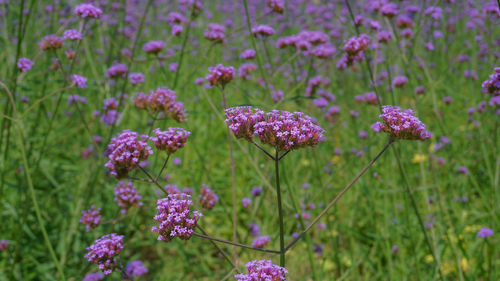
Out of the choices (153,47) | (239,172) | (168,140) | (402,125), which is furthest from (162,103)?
(239,172)

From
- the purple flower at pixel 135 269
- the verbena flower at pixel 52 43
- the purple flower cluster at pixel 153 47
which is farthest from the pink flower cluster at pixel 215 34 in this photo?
the purple flower at pixel 135 269

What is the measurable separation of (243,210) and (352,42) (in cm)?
197

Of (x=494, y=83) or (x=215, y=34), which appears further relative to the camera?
(x=215, y=34)

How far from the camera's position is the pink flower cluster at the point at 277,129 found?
40.9 inches

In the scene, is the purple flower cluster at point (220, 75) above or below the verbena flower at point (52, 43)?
below

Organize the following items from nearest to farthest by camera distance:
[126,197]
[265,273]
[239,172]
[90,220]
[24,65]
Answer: [265,273]
[126,197]
[90,220]
[24,65]
[239,172]

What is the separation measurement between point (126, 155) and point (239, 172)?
2628 mm

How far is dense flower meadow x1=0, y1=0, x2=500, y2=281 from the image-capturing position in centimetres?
124

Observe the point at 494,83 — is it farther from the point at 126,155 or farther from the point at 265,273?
the point at 126,155

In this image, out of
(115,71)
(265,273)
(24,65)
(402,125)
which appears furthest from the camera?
(115,71)

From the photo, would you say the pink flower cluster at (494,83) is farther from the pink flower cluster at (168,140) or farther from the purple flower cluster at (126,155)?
the purple flower cluster at (126,155)

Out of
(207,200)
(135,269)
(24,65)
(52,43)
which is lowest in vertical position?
(135,269)

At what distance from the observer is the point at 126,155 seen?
1199 millimetres

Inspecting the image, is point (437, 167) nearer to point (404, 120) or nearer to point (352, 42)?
point (352, 42)
